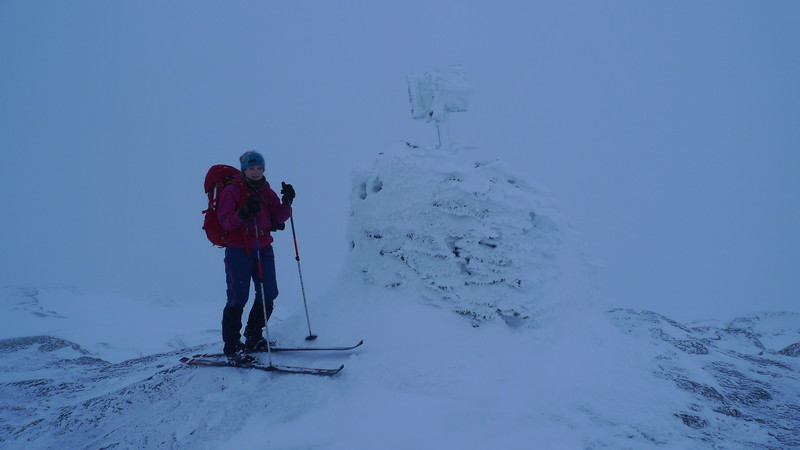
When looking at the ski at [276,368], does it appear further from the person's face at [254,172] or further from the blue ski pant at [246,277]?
the person's face at [254,172]

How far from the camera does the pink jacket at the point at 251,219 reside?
5722 millimetres

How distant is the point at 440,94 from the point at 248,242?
4.62 m

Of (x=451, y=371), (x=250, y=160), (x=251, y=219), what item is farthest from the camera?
(x=250, y=160)

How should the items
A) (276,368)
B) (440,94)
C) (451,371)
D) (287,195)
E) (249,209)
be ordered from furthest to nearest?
(440,94), (287,195), (249,209), (276,368), (451,371)

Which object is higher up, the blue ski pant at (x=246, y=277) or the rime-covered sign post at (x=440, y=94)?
the rime-covered sign post at (x=440, y=94)

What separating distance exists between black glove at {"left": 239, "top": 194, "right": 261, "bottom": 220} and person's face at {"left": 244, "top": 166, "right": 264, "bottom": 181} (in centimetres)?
45

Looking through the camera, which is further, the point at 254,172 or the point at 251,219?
the point at 254,172

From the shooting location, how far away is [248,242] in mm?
6070

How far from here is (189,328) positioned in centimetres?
1989

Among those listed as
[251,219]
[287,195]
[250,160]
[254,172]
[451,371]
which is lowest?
[451,371]

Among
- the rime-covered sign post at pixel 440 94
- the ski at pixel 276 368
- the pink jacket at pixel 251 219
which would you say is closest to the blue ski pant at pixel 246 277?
the pink jacket at pixel 251 219

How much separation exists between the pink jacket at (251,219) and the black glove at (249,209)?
75 millimetres

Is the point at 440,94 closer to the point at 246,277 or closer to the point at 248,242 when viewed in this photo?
the point at 248,242

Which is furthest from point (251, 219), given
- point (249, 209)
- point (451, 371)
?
point (451, 371)
